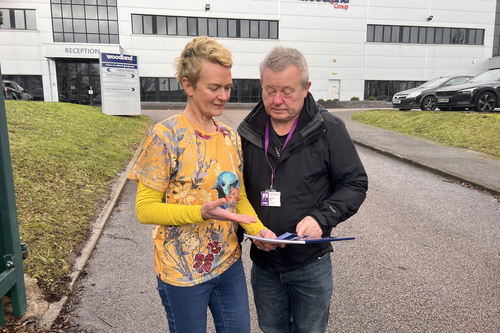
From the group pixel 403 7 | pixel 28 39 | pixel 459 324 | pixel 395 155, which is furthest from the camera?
pixel 403 7

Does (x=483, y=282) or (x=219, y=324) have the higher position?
(x=219, y=324)

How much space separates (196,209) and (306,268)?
2.61 ft

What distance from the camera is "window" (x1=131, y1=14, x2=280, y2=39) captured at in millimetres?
33719

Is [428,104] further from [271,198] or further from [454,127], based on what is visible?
[271,198]

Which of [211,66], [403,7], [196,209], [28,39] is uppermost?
[403,7]

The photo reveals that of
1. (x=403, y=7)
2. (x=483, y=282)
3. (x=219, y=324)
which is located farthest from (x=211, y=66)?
(x=403, y=7)

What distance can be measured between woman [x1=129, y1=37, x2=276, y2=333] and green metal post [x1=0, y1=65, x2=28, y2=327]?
1.58 metres

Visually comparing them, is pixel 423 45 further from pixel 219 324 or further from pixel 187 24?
pixel 219 324

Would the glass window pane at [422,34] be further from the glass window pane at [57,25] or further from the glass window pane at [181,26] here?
the glass window pane at [57,25]

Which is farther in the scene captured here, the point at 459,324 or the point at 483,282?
the point at 483,282

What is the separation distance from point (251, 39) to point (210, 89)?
3552cm

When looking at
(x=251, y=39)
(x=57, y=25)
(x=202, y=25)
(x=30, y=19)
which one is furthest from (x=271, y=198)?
(x=30, y=19)

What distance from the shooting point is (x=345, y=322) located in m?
3.13

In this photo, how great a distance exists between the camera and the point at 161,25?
3397cm
